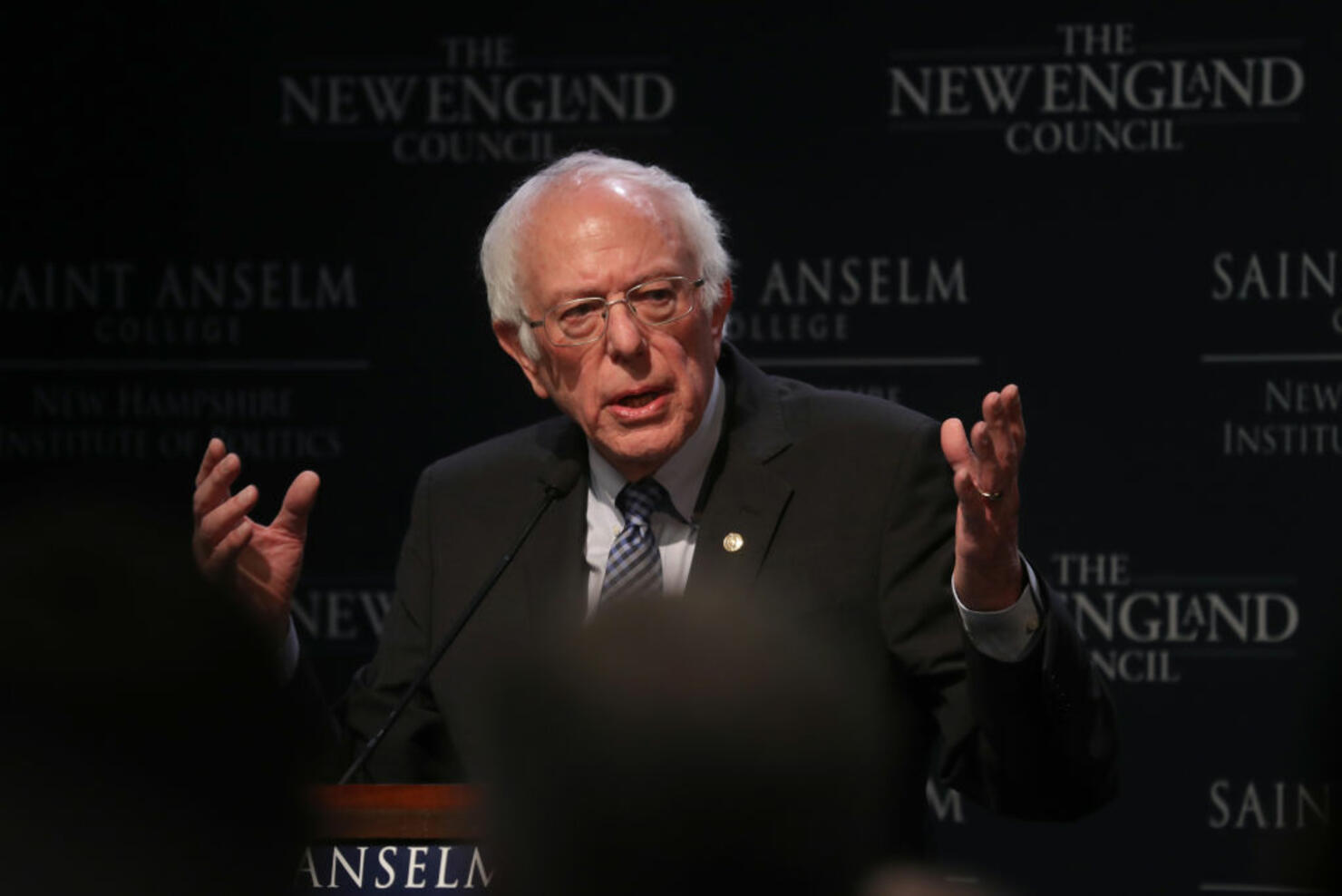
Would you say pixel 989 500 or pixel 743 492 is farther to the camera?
pixel 743 492

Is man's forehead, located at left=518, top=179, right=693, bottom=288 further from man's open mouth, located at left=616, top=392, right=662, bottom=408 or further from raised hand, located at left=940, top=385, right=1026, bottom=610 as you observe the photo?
raised hand, located at left=940, top=385, right=1026, bottom=610

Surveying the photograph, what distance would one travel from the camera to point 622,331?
9.43 ft

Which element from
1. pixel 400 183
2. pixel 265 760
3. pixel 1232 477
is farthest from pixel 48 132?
pixel 265 760

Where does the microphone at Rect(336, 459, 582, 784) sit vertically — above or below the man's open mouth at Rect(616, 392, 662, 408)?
below

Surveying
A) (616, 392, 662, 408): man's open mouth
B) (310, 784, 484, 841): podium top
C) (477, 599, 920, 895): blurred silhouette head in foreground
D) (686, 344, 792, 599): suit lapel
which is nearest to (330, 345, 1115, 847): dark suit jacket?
(686, 344, 792, 599): suit lapel

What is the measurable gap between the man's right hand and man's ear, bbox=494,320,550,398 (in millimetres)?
480

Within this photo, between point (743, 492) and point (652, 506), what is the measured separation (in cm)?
14

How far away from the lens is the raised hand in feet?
7.43

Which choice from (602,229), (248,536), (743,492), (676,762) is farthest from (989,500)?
(676,762)

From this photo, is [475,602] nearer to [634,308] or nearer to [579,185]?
[634,308]

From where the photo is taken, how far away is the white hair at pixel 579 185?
2951 millimetres

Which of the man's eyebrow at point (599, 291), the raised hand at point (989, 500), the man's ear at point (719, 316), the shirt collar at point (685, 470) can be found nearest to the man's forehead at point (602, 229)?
the man's eyebrow at point (599, 291)

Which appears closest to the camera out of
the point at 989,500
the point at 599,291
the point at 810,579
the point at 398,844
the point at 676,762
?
the point at 676,762

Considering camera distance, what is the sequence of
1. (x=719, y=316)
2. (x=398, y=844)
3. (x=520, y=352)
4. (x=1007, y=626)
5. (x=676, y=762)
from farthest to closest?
(x=520, y=352), (x=719, y=316), (x=1007, y=626), (x=398, y=844), (x=676, y=762)
